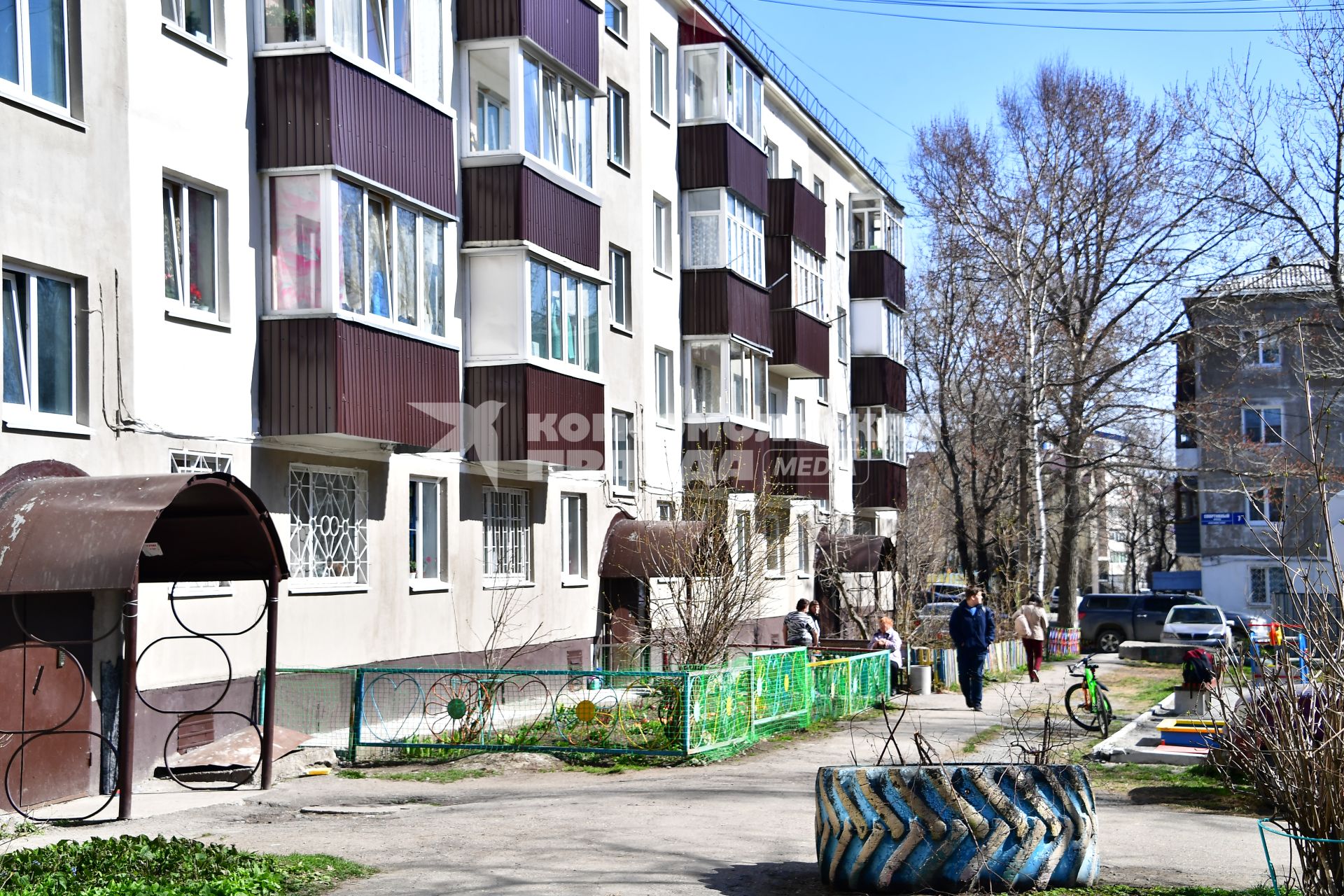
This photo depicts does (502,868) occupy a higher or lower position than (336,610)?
lower

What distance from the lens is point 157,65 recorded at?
14.6 m

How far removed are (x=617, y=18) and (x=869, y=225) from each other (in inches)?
668

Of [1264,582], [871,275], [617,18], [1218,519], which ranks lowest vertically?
[1264,582]

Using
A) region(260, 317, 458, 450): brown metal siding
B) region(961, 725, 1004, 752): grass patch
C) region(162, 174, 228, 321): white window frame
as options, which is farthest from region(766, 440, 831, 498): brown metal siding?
region(162, 174, 228, 321): white window frame

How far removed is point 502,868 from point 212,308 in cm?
834

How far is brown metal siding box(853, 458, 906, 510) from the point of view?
4053cm

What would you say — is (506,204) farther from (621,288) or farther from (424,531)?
(621,288)

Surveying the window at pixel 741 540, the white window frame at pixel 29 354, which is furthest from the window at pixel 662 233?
the white window frame at pixel 29 354

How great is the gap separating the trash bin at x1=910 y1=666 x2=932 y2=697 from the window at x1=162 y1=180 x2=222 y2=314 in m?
13.4

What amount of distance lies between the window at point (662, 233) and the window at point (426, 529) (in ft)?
33.4

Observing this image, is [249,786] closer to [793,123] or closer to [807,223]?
[807,223]

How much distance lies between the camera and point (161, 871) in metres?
8.52

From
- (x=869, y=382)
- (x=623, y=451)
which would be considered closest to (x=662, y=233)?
(x=623, y=451)

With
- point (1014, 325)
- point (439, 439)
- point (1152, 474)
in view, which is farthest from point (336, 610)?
point (1152, 474)
